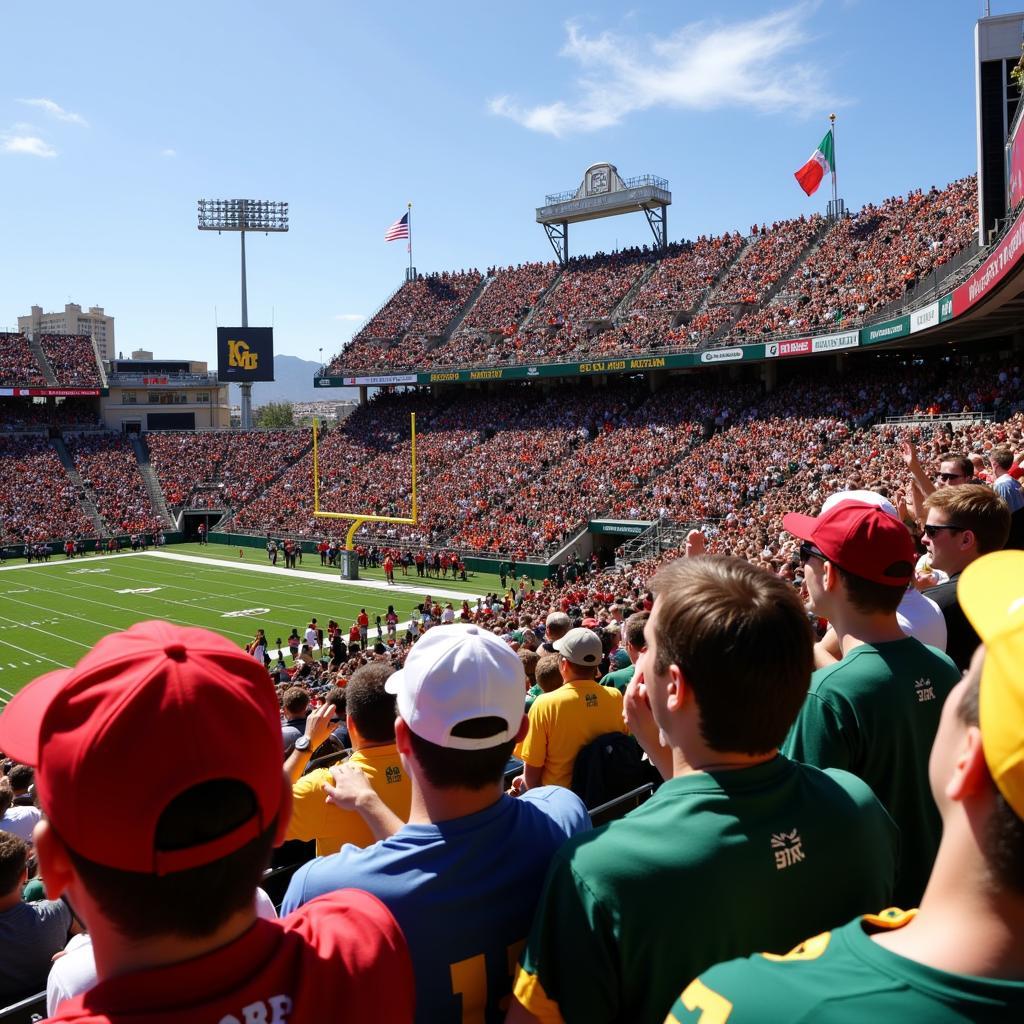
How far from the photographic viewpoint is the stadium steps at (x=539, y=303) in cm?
4991

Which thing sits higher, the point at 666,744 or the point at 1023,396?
the point at 1023,396

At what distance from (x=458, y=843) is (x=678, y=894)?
55 centimetres

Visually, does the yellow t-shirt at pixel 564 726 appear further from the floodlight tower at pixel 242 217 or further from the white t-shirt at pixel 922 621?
the floodlight tower at pixel 242 217

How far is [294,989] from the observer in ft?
5.04

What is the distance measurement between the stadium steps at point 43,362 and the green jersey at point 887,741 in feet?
205

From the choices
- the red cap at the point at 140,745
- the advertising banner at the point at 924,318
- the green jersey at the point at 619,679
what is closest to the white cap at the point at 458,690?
the red cap at the point at 140,745

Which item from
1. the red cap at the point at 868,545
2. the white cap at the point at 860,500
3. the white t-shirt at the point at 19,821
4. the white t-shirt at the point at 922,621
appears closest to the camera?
the red cap at the point at 868,545

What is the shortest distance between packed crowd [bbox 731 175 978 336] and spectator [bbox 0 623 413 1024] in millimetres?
32134

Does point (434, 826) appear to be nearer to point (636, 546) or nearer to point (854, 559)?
point (854, 559)

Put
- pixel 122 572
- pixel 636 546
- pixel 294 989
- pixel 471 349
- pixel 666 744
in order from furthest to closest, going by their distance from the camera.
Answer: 1. pixel 471 349
2. pixel 122 572
3. pixel 636 546
4. pixel 666 744
5. pixel 294 989

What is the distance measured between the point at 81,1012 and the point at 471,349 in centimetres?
4994

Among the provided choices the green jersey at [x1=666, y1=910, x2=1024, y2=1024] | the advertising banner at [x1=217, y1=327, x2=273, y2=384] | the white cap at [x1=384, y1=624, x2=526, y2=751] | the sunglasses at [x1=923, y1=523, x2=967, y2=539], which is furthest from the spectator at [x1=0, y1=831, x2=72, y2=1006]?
the advertising banner at [x1=217, y1=327, x2=273, y2=384]

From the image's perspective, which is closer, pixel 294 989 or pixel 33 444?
pixel 294 989

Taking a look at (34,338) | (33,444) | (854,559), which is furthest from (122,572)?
(854,559)
